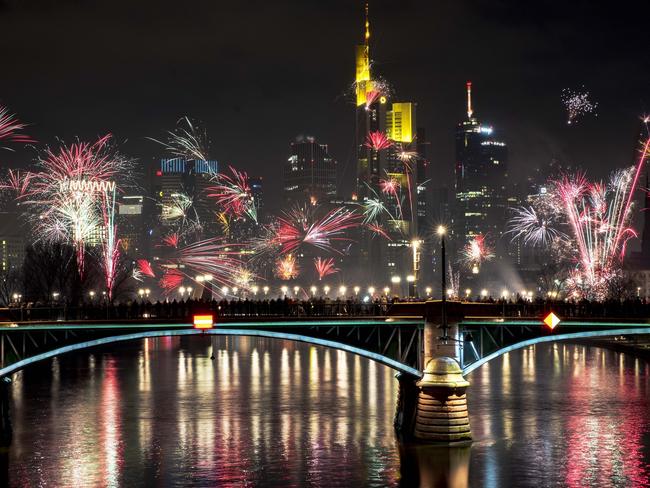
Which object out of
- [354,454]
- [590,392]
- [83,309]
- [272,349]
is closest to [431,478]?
[354,454]

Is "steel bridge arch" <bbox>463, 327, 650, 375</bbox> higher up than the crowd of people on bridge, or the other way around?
the crowd of people on bridge

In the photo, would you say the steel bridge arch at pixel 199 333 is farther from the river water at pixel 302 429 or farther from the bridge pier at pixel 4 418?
the river water at pixel 302 429

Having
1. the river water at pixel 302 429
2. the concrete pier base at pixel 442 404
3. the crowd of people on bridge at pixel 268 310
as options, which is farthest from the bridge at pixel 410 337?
the river water at pixel 302 429

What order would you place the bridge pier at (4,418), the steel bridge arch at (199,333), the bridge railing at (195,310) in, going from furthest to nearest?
the bridge railing at (195,310) → the bridge pier at (4,418) → the steel bridge arch at (199,333)

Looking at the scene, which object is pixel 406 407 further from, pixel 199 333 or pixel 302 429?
pixel 199 333

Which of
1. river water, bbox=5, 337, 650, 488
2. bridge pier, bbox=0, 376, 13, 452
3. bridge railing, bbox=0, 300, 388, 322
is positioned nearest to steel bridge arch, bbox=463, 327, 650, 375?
river water, bbox=5, 337, 650, 488

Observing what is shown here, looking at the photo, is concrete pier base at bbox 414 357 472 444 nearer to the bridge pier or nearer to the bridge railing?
the bridge railing

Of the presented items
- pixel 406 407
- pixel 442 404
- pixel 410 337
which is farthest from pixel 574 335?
pixel 406 407
